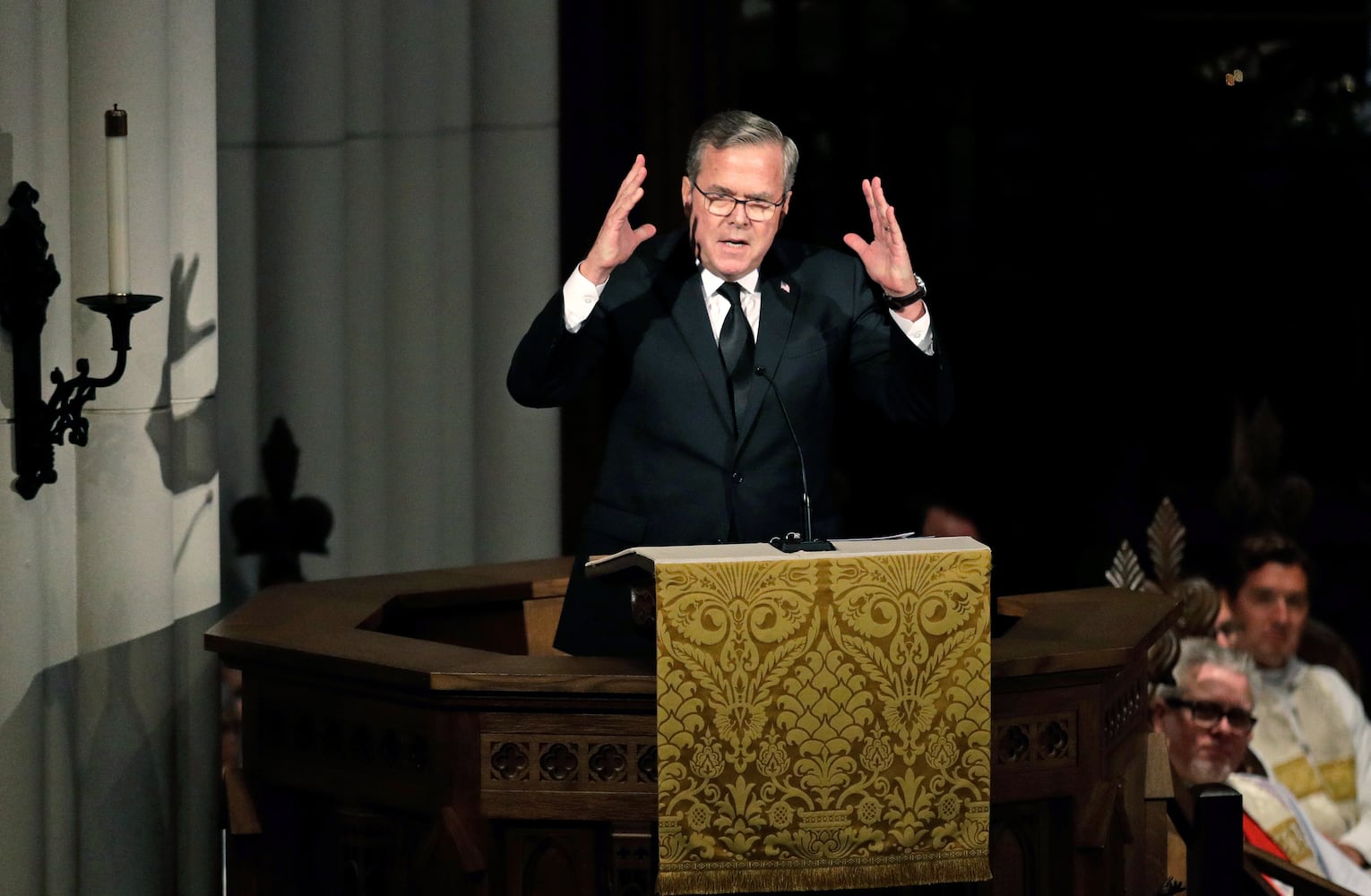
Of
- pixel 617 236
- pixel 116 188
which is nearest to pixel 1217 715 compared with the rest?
pixel 617 236

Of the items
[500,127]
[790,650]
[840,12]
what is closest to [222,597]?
[500,127]

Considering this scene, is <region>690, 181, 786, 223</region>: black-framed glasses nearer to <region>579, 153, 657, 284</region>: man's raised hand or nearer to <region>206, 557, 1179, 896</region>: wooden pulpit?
<region>579, 153, 657, 284</region>: man's raised hand

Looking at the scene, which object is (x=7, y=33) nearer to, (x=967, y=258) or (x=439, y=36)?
(x=439, y=36)

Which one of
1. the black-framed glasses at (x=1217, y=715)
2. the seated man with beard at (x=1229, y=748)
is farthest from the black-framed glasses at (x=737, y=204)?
the black-framed glasses at (x=1217, y=715)

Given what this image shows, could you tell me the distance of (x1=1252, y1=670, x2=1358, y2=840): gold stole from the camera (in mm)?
5555

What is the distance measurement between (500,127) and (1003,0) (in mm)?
3031

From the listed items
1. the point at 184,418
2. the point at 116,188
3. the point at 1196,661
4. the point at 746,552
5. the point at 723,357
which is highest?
the point at 116,188

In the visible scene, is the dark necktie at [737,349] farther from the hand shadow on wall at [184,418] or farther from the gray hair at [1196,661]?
the gray hair at [1196,661]

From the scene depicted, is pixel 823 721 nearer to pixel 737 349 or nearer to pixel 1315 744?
pixel 737 349

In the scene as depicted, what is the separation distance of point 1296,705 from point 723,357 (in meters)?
3.19

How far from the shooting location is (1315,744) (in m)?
5.65

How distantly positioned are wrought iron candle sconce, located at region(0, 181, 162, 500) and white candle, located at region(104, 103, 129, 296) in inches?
3.8

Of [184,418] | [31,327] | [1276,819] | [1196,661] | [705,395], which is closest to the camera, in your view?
[705,395]

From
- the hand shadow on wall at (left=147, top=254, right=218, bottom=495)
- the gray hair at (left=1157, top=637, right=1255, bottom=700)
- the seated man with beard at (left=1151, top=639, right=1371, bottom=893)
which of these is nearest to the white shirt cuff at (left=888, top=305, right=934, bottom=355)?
the hand shadow on wall at (left=147, top=254, right=218, bottom=495)
